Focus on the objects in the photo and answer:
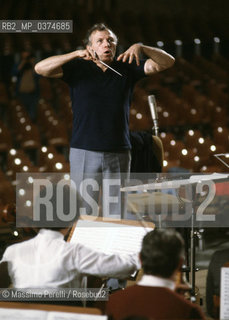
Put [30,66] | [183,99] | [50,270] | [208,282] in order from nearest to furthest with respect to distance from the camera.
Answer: [50,270], [208,282], [30,66], [183,99]

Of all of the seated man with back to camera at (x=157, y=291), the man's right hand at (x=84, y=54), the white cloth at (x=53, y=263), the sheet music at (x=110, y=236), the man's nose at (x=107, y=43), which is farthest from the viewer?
the man's nose at (x=107, y=43)

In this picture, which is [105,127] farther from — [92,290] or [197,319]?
[197,319]

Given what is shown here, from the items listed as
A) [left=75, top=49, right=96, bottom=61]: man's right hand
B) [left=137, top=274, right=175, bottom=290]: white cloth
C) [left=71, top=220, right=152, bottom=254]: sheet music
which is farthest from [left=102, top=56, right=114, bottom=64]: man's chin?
[left=137, top=274, right=175, bottom=290]: white cloth

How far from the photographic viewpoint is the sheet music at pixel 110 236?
70.3 inches

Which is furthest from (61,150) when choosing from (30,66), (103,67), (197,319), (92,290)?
(197,319)

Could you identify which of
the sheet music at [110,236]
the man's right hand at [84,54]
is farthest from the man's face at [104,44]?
the sheet music at [110,236]

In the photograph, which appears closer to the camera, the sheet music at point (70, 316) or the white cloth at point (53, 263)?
the sheet music at point (70, 316)

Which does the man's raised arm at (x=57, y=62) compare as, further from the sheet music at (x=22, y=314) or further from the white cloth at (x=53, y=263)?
the sheet music at (x=22, y=314)

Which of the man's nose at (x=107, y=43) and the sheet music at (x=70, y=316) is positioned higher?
the man's nose at (x=107, y=43)

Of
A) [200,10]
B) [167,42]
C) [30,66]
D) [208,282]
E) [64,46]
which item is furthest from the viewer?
[200,10]

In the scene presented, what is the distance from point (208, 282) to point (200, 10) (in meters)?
8.46

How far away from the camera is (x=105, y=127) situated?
90.5 inches

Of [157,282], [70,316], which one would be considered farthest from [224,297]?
[70,316]

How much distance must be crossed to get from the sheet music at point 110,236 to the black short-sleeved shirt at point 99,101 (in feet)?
1.77
